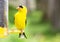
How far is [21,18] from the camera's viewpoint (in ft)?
3.44

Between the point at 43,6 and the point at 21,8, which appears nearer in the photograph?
the point at 21,8

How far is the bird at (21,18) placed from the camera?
3.40ft

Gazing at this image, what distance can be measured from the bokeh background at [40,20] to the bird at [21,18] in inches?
0.8

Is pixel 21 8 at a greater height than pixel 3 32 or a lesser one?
greater

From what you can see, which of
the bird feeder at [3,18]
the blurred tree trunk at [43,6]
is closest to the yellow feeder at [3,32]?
the bird feeder at [3,18]

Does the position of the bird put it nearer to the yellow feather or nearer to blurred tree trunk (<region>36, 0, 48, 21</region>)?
the yellow feather

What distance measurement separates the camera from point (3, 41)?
1087 millimetres

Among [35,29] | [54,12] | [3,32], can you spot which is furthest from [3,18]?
[54,12]

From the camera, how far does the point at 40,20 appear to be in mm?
1164

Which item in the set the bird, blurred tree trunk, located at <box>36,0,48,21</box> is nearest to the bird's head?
the bird

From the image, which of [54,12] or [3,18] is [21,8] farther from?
[54,12]

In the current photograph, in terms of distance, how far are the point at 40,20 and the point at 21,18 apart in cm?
16

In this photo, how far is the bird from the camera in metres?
1.04

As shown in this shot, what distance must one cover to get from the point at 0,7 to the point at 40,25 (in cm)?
26
